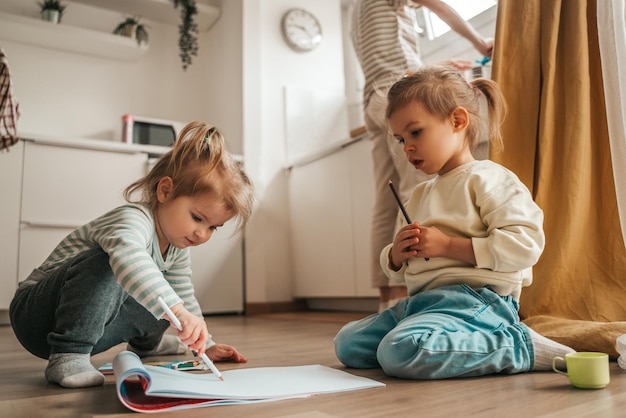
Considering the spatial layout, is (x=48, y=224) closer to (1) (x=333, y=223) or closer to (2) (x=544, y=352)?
(1) (x=333, y=223)

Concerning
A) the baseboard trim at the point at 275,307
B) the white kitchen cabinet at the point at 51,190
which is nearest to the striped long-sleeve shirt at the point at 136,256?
the white kitchen cabinet at the point at 51,190

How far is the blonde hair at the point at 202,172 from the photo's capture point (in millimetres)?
1037

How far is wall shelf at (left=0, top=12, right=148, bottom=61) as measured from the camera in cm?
287

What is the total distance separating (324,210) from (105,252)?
78.3 inches

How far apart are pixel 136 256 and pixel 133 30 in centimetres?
266

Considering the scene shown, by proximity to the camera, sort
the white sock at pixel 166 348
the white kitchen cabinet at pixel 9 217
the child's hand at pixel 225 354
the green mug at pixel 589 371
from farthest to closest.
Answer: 1. the white kitchen cabinet at pixel 9 217
2. the white sock at pixel 166 348
3. the child's hand at pixel 225 354
4. the green mug at pixel 589 371

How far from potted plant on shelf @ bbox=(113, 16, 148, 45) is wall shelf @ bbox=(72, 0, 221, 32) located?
0.08m

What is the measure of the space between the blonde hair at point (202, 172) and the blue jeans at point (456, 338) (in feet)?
1.22

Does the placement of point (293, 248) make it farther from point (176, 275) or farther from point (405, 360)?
point (405, 360)

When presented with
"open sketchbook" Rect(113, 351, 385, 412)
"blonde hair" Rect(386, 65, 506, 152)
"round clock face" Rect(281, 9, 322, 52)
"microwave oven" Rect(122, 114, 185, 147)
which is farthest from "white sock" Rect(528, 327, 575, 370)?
"round clock face" Rect(281, 9, 322, 52)

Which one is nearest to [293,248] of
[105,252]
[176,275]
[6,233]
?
[6,233]

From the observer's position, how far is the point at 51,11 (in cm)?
295

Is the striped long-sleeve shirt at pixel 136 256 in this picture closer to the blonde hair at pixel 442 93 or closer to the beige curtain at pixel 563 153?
the blonde hair at pixel 442 93

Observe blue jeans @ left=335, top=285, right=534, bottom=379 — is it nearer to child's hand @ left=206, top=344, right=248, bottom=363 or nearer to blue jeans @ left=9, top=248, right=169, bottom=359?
child's hand @ left=206, top=344, right=248, bottom=363
